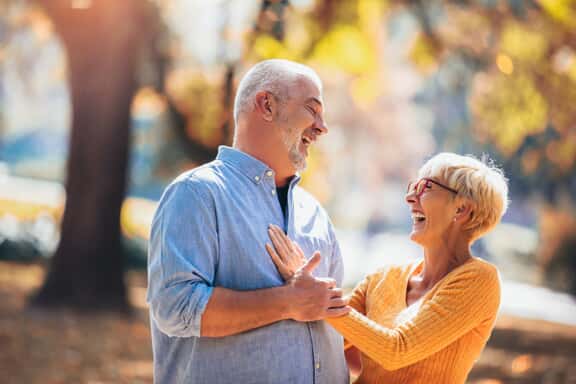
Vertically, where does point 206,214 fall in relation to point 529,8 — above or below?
below

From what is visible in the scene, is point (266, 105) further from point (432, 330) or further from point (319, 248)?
point (432, 330)

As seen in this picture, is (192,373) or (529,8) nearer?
(192,373)

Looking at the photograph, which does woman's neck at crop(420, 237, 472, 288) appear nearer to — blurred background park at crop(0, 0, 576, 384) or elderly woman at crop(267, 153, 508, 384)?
elderly woman at crop(267, 153, 508, 384)

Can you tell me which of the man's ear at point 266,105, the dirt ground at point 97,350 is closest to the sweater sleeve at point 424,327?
the man's ear at point 266,105

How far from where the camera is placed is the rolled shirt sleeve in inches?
76.9

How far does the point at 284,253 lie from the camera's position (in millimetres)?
2188

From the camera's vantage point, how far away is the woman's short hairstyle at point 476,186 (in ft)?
7.62

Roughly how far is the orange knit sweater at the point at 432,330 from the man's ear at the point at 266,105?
2.15 ft

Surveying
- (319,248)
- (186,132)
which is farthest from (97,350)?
(319,248)

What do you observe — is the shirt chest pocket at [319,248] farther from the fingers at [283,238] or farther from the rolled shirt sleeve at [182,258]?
the rolled shirt sleeve at [182,258]

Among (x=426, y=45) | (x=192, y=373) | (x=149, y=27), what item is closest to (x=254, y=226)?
(x=192, y=373)

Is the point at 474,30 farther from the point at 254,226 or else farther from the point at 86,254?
the point at 254,226

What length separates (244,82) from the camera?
2391mm

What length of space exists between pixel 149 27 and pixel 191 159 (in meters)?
1.73
